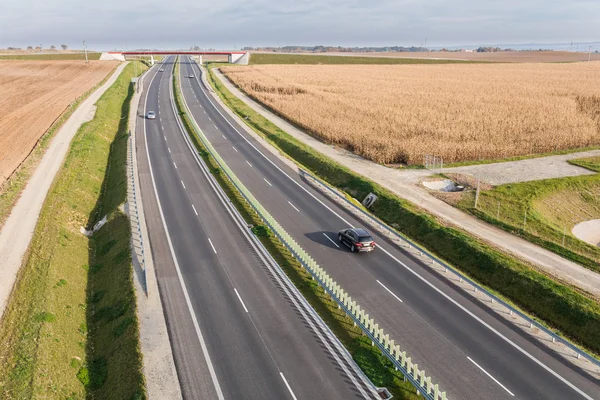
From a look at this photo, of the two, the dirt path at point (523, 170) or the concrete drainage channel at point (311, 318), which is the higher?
the dirt path at point (523, 170)

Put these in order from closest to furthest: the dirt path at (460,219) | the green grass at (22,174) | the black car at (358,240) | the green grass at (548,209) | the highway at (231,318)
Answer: the highway at (231,318) < the dirt path at (460,219) < the black car at (358,240) < the green grass at (548,209) < the green grass at (22,174)

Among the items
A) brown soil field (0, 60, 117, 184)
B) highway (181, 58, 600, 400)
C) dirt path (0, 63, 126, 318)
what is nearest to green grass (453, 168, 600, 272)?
highway (181, 58, 600, 400)

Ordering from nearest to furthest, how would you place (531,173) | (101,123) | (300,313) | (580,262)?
1. (300,313)
2. (580,262)
3. (531,173)
4. (101,123)

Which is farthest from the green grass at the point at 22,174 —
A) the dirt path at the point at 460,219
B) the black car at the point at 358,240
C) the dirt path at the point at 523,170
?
the dirt path at the point at 523,170

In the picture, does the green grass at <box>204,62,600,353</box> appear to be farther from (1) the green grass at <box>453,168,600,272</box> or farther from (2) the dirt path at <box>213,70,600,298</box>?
(1) the green grass at <box>453,168,600,272</box>

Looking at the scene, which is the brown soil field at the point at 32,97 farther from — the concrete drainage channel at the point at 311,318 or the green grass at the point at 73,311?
the concrete drainage channel at the point at 311,318

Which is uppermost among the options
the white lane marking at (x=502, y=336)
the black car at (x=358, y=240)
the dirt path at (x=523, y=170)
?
the dirt path at (x=523, y=170)

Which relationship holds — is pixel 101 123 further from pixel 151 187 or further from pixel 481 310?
pixel 481 310

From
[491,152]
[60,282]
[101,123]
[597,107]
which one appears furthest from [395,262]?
[597,107]
